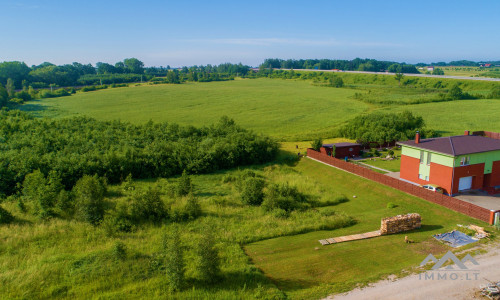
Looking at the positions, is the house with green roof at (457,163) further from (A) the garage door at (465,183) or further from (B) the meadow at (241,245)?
(B) the meadow at (241,245)

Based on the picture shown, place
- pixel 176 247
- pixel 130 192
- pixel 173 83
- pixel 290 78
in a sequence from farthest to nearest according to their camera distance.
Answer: pixel 290 78
pixel 173 83
pixel 130 192
pixel 176 247

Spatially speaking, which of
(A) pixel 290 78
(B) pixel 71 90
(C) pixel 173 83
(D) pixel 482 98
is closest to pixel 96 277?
(D) pixel 482 98

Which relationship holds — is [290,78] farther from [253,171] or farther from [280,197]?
[280,197]

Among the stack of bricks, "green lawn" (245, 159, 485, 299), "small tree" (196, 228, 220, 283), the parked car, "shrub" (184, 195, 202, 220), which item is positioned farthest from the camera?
the parked car

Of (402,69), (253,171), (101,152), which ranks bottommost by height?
(253,171)

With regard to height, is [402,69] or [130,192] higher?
[402,69]

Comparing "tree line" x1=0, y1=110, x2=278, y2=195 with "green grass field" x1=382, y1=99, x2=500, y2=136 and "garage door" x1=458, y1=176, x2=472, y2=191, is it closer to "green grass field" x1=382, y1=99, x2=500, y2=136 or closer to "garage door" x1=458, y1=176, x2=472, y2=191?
"garage door" x1=458, y1=176, x2=472, y2=191

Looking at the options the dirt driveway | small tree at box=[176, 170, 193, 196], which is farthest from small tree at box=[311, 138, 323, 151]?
small tree at box=[176, 170, 193, 196]
